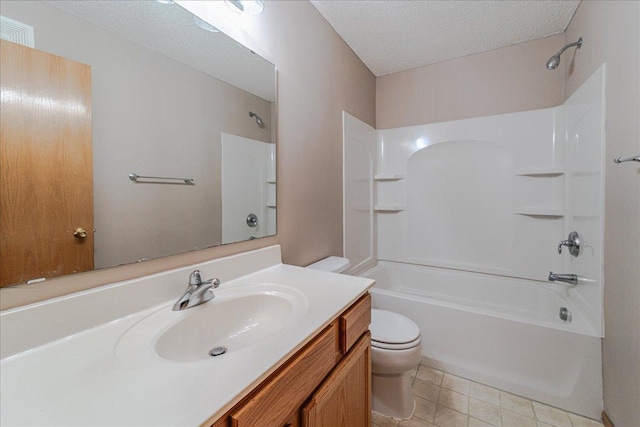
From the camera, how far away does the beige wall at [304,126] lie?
1.34 meters

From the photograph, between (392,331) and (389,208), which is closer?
(392,331)

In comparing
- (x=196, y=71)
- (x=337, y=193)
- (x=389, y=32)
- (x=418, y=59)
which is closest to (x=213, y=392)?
(x=196, y=71)

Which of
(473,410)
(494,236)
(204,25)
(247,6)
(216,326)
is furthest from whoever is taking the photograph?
(494,236)

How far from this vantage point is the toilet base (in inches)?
57.2

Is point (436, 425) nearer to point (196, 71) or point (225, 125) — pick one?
point (225, 125)

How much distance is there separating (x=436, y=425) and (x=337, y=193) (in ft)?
4.96

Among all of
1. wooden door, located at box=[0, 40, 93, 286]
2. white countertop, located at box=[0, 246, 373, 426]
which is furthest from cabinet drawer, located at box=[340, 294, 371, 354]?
wooden door, located at box=[0, 40, 93, 286]

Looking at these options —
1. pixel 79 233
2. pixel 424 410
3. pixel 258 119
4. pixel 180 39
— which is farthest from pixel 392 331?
pixel 180 39

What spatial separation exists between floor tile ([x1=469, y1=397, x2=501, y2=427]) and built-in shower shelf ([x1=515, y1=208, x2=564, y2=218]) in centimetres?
147

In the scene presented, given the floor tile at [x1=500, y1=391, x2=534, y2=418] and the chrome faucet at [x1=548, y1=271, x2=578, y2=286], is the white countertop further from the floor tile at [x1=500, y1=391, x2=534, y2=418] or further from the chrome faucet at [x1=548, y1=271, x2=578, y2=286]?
the chrome faucet at [x1=548, y1=271, x2=578, y2=286]

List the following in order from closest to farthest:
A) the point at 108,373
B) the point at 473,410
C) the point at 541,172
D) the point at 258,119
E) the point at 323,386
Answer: the point at 108,373 < the point at 323,386 < the point at 258,119 < the point at 473,410 < the point at 541,172

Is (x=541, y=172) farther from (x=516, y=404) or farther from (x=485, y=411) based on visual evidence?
(x=485, y=411)

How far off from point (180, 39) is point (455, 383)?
2385mm

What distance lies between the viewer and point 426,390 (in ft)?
5.42
